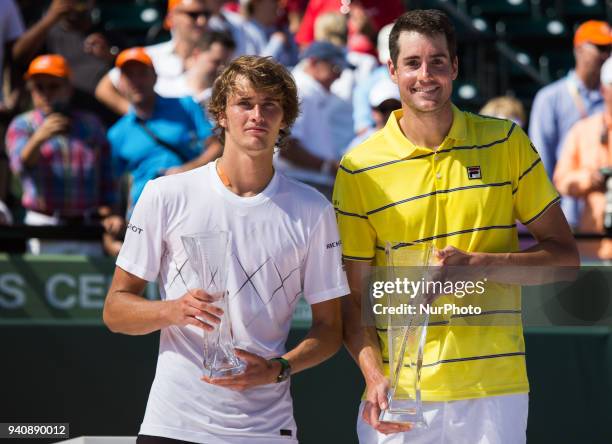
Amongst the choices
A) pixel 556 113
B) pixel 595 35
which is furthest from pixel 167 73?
pixel 595 35

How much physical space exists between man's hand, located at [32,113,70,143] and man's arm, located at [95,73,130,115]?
0.69 metres

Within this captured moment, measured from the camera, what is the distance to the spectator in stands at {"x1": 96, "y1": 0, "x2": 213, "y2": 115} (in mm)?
8109

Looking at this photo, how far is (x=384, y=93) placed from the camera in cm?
721

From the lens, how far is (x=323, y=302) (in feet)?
12.3

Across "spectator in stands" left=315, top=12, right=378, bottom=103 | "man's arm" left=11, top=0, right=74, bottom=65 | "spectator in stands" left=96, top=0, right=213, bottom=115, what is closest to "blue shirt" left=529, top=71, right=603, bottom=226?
"spectator in stands" left=315, top=12, right=378, bottom=103

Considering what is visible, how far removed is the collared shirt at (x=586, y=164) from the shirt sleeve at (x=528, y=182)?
3601 mm

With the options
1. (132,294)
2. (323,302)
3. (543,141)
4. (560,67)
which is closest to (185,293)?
(132,294)

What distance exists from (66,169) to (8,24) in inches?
75.6

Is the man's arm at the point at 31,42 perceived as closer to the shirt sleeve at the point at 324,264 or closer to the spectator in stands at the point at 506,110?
the spectator in stands at the point at 506,110

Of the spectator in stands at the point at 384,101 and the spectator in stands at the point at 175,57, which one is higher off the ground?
the spectator in stands at the point at 175,57

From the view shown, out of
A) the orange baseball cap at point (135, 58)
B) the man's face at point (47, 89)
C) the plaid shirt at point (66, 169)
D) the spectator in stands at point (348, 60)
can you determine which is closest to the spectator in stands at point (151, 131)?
the orange baseball cap at point (135, 58)

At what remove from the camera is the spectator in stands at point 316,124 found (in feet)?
25.5

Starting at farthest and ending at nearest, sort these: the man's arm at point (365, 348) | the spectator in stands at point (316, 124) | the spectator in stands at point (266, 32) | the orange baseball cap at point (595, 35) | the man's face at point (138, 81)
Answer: the spectator in stands at point (266, 32) < the orange baseball cap at point (595, 35) < the spectator in stands at point (316, 124) < the man's face at point (138, 81) < the man's arm at point (365, 348)

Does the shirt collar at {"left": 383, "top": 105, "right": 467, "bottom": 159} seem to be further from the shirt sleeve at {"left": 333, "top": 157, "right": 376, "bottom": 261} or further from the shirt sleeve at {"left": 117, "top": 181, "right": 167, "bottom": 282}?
the shirt sleeve at {"left": 117, "top": 181, "right": 167, "bottom": 282}
